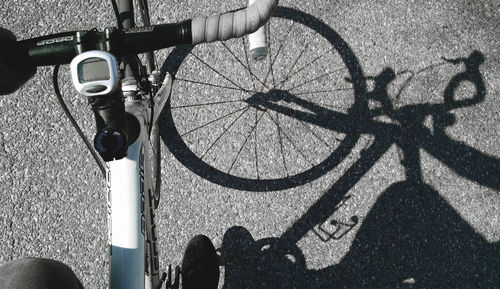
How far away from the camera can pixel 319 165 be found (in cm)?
265

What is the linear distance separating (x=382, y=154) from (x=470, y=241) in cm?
80

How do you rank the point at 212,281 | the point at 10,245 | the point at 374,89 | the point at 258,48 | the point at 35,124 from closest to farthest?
1. the point at 258,48
2. the point at 212,281
3. the point at 10,245
4. the point at 35,124
5. the point at 374,89

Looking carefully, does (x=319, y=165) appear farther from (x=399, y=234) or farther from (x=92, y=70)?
(x=92, y=70)

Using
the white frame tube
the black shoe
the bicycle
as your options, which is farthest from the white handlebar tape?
the black shoe

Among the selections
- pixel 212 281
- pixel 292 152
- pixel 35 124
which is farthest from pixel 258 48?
Answer: pixel 35 124

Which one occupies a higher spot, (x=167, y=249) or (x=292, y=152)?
(x=292, y=152)

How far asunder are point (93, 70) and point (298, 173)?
1.79m

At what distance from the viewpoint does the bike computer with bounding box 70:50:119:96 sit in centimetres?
103

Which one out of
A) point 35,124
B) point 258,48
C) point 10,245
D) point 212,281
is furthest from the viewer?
point 35,124

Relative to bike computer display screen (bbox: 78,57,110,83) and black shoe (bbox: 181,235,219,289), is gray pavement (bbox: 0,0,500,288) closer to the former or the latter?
black shoe (bbox: 181,235,219,289)

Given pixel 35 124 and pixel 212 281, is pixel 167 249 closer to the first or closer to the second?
pixel 212 281

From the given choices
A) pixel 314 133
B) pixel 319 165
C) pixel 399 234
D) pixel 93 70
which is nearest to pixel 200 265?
pixel 319 165

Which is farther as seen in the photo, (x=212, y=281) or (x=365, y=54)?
(x=365, y=54)

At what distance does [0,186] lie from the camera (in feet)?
8.04
